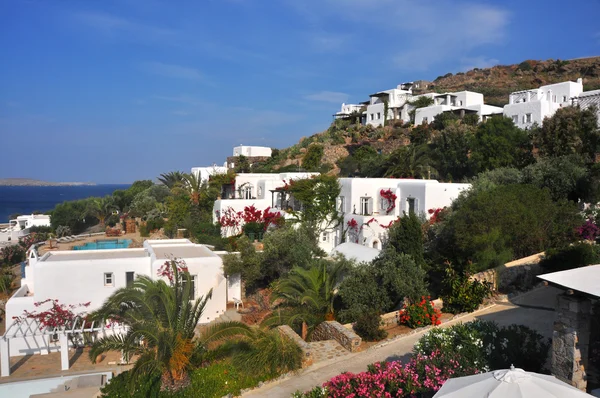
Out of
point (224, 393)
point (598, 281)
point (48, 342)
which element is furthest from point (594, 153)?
point (48, 342)

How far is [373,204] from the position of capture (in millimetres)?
26781

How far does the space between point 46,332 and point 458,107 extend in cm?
4866

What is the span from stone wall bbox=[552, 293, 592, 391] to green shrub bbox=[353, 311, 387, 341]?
17.4ft

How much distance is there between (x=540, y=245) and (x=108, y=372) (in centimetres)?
1606

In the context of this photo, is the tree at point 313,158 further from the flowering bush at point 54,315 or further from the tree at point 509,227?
the flowering bush at point 54,315

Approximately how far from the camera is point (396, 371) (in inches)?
314

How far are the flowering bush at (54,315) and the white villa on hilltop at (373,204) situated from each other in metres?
14.5

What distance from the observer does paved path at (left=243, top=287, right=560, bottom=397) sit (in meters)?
9.95

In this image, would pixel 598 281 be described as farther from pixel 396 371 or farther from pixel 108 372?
pixel 108 372

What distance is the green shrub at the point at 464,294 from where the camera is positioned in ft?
44.1

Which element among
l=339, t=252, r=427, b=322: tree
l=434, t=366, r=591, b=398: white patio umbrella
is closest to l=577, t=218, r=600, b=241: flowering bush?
l=339, t=252, r=427, b=322: tree

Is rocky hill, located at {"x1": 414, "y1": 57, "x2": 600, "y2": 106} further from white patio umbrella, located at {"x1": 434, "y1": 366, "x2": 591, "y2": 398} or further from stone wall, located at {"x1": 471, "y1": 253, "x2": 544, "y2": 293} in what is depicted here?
white patio umbrella, located at {"x1": 434, "y1": 366, "x2": 591, "y2": 398}

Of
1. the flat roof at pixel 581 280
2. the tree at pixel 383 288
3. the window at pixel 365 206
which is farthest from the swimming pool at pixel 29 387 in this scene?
the window at pixel 365 206

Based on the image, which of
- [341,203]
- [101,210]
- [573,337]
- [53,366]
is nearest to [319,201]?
[341,203]
